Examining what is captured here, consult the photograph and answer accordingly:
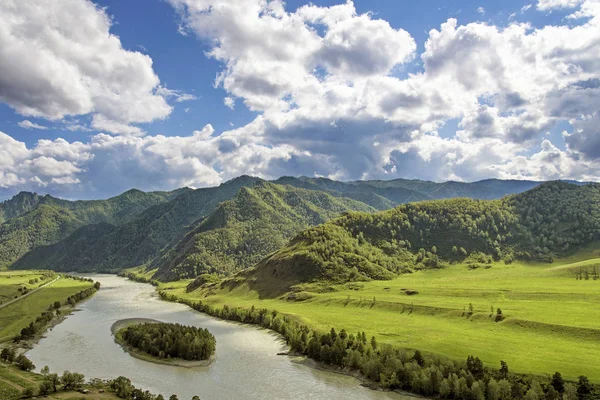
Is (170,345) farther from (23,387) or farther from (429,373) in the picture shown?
(429,373)

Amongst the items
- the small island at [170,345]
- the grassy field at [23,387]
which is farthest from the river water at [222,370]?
the grassy field at [23,387]

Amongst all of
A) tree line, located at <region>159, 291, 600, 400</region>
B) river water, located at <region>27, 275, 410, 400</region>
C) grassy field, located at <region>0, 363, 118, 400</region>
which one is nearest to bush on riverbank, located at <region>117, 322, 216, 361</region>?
river water, located at <region>27, 275, 410, 400</region>

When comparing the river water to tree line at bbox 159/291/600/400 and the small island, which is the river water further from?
tree line at bbox 159/291/600/400

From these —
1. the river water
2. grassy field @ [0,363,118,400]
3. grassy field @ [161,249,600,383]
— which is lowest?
the river water

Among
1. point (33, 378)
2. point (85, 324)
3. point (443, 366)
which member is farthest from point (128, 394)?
point (85, 324)

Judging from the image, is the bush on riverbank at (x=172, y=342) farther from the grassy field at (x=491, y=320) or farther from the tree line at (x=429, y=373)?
the grassy field at (x=491, y=320)

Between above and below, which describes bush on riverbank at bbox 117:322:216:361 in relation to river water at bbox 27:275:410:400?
above

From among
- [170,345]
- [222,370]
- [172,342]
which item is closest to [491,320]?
[222,370]
